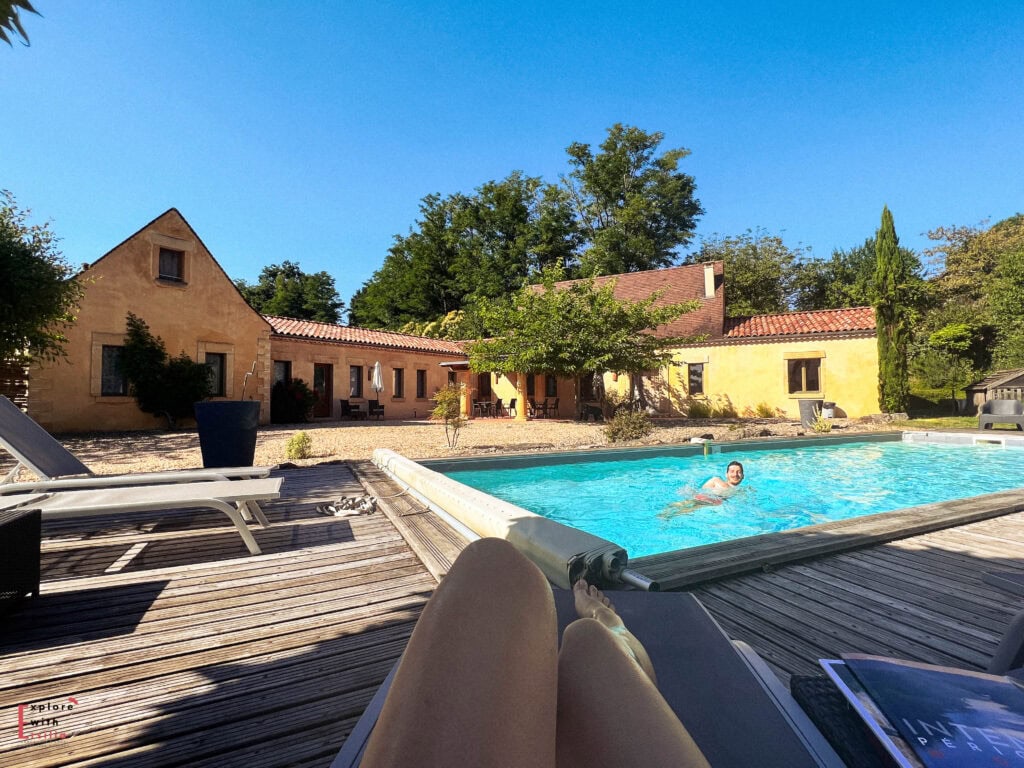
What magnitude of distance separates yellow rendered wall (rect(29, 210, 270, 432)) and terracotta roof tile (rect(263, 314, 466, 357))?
1.41 m

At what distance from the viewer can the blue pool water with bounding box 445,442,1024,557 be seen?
6445 mm

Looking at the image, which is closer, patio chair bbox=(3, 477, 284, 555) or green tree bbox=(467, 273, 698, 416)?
patio chair bbox=(3, 477, 284, 555)

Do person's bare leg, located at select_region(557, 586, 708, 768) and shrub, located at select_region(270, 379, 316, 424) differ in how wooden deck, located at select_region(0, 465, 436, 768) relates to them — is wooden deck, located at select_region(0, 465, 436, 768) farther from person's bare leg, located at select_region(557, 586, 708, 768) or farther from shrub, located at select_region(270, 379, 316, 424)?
shrub, located at select_region(270, 379, 316, 424)

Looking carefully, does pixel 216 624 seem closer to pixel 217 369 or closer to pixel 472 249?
pixel 217 369

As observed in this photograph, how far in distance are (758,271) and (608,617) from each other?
31111 mm

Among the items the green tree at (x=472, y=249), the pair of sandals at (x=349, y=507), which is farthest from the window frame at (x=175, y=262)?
the green tree at (x=472, y=249)

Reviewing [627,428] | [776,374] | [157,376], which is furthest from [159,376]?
[776,374]

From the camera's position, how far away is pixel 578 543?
97.3 inches

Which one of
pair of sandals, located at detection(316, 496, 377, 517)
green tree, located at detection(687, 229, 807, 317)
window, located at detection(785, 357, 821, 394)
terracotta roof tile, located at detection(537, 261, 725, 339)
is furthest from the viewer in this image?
green tree, located at detection(687, 229, 807, 317)

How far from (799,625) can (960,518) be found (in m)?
2.91

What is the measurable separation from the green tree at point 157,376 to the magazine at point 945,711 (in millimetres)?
15149

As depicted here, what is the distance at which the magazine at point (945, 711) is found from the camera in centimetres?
78

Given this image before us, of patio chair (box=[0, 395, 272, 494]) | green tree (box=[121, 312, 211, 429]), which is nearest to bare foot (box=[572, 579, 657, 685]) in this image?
patio chair (box=[0, 395, 272, 494])

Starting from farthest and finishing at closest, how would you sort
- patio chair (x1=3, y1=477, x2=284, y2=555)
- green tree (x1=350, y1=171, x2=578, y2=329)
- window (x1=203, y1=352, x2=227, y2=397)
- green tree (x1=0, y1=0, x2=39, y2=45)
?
1. green tree (x1=350, y1=171, x2=578, y2=329)
2. window (x1=203, y1=352, x2=227, y2=397)
3. patio chair (x1=3, y1=477, x2=284, y2=555)
4. green tree (x1=0, y1=0, x2=39, y2=45)
